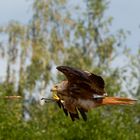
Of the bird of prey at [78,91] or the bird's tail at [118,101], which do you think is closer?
the bird's tail at [118,101]

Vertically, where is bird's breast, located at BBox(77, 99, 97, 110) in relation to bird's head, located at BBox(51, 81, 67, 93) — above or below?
below

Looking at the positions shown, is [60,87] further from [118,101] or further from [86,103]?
[118,101]

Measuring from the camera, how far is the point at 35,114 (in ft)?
87.4

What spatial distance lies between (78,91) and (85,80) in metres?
0.08

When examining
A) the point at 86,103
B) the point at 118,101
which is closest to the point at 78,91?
the point at 86,103

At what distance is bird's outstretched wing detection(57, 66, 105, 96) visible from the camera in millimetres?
3195

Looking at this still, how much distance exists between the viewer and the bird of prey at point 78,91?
3.20 metres

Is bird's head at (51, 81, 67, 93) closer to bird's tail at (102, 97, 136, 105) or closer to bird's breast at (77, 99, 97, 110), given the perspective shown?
bird's breast at (77, 99, 97, 110)

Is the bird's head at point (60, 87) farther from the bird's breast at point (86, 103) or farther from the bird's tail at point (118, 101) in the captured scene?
the bird's tail at point (118, 101)

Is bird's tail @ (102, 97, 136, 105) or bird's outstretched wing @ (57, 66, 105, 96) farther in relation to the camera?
bird's outstretched wing @ (57, 66, 105, 96)

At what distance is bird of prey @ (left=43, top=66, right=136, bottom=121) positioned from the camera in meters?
3.20

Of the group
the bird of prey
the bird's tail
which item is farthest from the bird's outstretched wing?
the bird's tail

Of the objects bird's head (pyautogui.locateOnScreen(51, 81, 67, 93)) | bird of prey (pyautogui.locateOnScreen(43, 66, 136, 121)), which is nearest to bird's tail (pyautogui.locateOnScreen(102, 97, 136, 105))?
bird of prey (pyautogui.locateOnScreen(43, 66, 136, 121))

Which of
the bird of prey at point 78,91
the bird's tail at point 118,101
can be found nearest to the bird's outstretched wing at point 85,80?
the bird of prey at point 78,91
